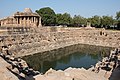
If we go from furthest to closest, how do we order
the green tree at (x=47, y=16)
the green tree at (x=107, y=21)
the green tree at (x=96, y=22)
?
the green tree at (x=96, y=22), the green tree at (x=107, y=21), the green tree at (x=47, y=16)

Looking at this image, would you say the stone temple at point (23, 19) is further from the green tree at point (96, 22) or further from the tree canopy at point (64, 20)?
the green tree at point (96, 22)

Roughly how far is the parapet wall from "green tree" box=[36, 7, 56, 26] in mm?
19752

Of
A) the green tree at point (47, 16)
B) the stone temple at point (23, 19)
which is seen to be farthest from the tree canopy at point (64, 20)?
the stone temple at point (23, 19)

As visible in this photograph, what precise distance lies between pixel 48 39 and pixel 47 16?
3001 cm

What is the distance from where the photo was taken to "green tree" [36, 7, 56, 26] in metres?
63.6

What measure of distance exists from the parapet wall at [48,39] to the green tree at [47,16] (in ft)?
64.8

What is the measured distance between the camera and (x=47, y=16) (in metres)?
63.8

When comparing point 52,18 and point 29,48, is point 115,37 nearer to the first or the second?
point 29,48

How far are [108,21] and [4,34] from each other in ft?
153

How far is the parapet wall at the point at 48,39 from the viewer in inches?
1064

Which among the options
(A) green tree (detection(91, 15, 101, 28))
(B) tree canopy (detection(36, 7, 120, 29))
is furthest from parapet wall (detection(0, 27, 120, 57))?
(A) green tree (detection(91, 15, 101, 28))

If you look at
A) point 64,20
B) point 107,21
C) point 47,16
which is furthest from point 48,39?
point 107,21

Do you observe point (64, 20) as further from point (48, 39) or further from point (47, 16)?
point (48, 39)

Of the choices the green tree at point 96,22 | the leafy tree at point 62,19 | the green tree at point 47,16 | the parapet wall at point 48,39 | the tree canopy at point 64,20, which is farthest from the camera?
the green tree at point 96,22
